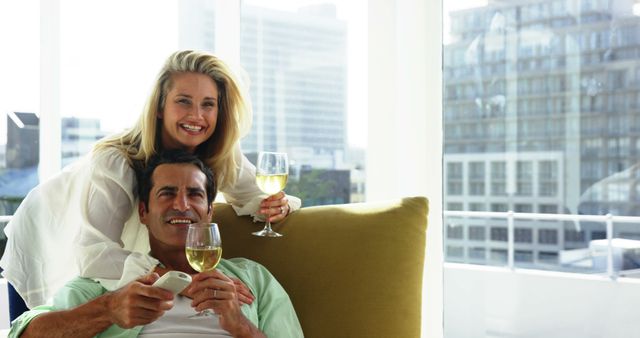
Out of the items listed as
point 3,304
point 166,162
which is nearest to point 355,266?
point 166,162

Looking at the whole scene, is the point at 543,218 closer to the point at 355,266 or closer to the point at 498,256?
the point at 498,256

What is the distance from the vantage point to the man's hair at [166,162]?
2109 mm

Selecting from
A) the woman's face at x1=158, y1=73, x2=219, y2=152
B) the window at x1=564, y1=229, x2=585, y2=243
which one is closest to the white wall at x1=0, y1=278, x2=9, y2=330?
the woman's face at x1=158, y1=73, x2=219, y2=152

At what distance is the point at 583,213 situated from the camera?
288cm

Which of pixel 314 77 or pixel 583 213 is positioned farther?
pixel 314 77

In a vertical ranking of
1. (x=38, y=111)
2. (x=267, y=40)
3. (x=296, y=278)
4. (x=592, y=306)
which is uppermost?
(x=267, y=40)

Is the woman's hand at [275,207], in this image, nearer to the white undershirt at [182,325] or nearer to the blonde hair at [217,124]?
the blonde hair at [217,124]

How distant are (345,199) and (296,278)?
1.56 m

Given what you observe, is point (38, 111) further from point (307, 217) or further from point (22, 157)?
point (307, 217)

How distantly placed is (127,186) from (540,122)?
168 cm

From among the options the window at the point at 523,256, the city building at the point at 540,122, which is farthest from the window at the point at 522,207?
the window at the point at 523,256

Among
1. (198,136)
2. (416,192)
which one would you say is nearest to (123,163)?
(198,136)

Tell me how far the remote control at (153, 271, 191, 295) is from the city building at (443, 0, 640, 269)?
1800mm

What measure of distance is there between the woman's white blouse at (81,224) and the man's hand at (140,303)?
26cm
